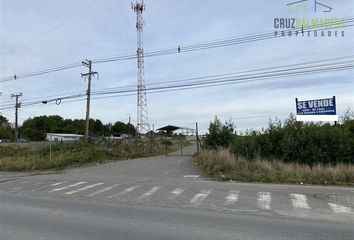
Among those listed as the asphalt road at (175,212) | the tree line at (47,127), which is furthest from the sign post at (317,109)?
the tree line at (47,127)

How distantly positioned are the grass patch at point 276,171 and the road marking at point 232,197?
452 cm

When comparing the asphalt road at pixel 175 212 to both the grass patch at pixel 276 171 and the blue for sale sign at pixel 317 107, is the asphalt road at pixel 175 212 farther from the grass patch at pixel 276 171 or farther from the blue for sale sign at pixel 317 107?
the blue for sale sign at pixel 317 107

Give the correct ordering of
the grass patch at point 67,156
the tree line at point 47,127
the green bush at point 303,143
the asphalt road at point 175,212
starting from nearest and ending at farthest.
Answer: the asphalt road at point 175,212, the green bush at point 303,143, the grass patch at point 67,156, the tree line at point 47,127

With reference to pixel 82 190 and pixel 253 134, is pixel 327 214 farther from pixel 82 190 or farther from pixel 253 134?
pixel 253 134

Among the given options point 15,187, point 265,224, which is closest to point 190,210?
point 265,224

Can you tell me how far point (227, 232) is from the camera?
748 centimetres

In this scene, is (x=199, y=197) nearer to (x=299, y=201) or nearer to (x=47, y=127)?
(x=299, y=201)

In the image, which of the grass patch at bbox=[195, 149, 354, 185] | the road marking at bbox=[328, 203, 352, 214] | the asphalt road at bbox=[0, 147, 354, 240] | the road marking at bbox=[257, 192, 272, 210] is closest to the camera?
the asphalt road at bbox=[0, 147, 354, 240]

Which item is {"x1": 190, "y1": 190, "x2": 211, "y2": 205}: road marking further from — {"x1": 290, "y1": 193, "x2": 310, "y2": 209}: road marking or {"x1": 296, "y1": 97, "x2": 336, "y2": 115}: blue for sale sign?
{"x1": 296, "y1": 97, "x2": 336, "y2": 115}: blue for sale sign

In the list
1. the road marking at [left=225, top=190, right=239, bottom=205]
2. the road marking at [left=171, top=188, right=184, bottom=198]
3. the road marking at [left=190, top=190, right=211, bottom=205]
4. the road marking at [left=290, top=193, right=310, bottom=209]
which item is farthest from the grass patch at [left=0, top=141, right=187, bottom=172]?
the road marking at [left=290, top=193, right=310, bottom=209]

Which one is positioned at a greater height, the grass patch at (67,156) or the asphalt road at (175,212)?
the grass patch at (67,156)

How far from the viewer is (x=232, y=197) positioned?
12.2 meters

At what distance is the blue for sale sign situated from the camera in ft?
76.4

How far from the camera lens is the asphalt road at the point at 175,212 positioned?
7484mm
